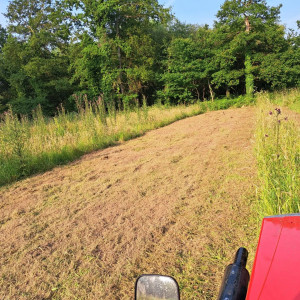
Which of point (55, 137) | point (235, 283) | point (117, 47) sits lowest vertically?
point (235, 283)

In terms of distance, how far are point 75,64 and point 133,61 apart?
5.57 meters

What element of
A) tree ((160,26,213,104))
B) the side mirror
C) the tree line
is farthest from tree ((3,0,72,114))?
the side mirror

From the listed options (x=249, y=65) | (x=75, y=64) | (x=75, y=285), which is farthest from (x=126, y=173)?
(x=249, y=65)

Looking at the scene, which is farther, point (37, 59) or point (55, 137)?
→ point (37, 59)

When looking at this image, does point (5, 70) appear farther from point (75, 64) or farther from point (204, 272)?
point (204, 272)

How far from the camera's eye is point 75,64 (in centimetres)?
2377

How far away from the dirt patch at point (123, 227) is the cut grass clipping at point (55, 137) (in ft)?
1.95

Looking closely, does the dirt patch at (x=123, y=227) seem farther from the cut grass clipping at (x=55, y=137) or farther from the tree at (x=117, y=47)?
the tree at (x=117, y=47)

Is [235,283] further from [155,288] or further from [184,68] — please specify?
[184,68]

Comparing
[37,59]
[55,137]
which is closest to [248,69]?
[37,59]

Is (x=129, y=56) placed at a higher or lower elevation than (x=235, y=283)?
higher

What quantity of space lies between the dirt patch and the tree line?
61.6 feet

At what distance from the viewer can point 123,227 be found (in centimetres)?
312

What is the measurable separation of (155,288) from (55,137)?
6666mm
